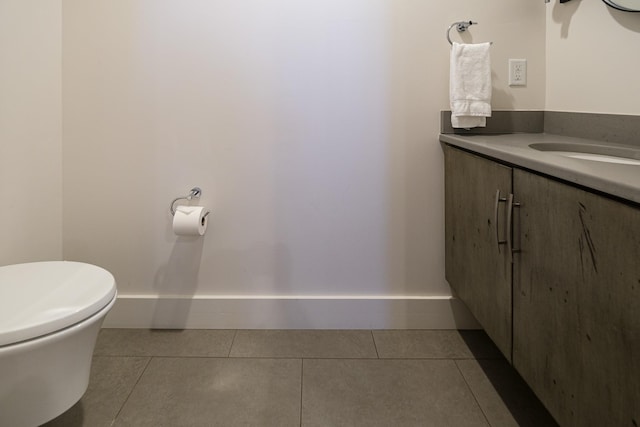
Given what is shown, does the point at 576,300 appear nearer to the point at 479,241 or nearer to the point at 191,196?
the point at 479,241

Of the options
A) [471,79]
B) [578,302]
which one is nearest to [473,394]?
[578,302]

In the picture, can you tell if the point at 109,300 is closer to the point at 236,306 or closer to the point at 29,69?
the point at 236,306

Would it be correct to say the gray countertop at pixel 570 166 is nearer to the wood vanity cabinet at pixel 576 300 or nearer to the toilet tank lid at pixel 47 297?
the wood vanity cabinet at pixel 576 300

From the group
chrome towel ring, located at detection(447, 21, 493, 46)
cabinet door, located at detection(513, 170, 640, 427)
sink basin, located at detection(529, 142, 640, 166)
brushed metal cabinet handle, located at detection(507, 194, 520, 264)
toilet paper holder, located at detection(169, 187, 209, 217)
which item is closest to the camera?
cabinet door, located at detection(513, 170, 640, 427)

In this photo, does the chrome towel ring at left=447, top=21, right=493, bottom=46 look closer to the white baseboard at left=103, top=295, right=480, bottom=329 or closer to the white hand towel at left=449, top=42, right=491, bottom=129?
the white hand towel at left=449, top=42, right=491, bottom=129

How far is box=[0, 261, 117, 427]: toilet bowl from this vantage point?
1.06 m

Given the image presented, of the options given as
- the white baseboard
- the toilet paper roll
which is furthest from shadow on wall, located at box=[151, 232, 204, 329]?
the toilet paper roll

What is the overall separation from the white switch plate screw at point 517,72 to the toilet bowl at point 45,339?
5.48ft

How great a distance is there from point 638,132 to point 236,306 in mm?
1596

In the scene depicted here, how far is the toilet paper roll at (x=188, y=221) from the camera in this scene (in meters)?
1.88

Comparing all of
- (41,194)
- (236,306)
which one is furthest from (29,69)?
(236,306)

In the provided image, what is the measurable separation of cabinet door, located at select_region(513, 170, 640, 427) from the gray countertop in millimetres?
28

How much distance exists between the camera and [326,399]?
1560 mm

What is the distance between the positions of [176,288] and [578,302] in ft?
5.21
